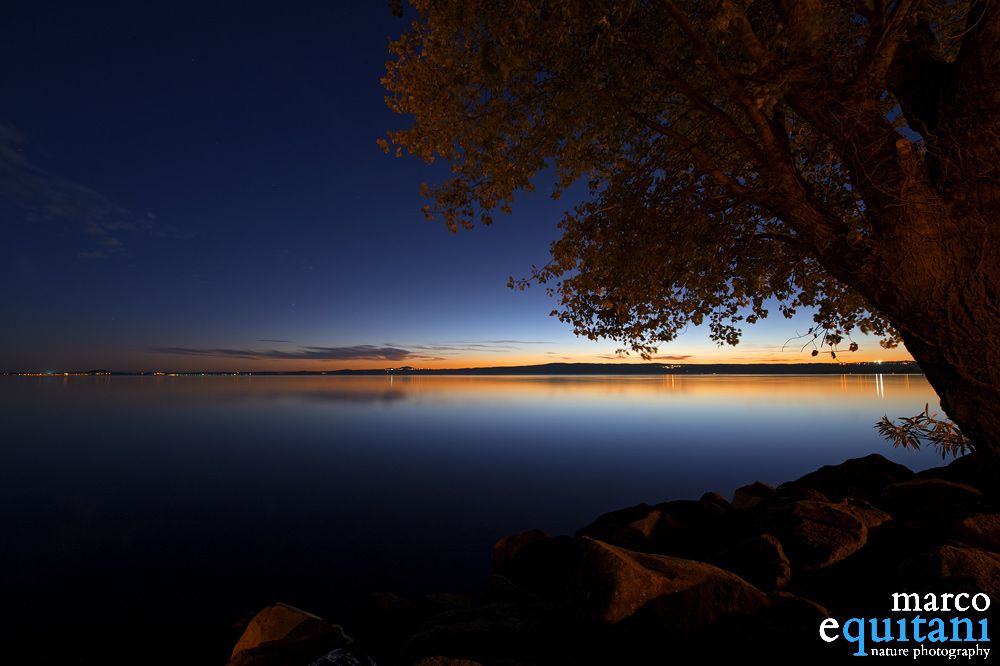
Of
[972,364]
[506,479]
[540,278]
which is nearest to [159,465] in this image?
[506,479]

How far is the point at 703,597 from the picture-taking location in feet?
13.2

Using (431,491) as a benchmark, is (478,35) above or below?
above

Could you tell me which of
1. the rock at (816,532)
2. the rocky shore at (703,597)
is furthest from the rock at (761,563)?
the rock at (816,532)

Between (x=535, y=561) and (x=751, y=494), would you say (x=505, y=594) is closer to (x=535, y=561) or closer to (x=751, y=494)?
(x=535, y=561)

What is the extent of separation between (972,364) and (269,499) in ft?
53.7

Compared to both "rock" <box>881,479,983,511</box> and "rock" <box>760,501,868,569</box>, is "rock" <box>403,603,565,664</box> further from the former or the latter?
"rock" <box>881,479,983,511</box>

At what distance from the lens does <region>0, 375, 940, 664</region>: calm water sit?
7.68 meters

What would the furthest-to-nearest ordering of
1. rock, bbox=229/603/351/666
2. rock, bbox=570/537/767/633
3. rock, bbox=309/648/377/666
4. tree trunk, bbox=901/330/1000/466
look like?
tree trunk, bbox=901/330/1000/466 → rock, bbox=229/603/351/666 → rock, bbox=309/648/377/666 → rock, bbox=570/537/767/633

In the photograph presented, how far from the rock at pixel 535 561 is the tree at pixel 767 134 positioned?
480 cm

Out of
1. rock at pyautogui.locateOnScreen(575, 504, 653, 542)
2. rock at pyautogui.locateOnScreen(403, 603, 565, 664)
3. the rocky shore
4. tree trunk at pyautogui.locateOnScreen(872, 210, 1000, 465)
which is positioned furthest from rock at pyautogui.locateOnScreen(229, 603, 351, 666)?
tree trunk at pyautogui.locateOnScreen(872, 210, 1000, 465)

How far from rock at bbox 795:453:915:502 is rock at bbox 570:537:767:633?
23.5 ft

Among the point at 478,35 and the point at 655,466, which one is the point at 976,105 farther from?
the point at 655,466

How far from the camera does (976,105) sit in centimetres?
529

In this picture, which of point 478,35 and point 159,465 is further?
A: point 159,465
